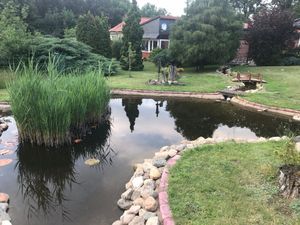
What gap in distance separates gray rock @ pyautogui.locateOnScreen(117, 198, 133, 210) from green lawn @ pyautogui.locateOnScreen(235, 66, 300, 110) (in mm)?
7438

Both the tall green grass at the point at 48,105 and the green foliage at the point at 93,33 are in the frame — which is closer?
the tall green grass at the point at 48,105

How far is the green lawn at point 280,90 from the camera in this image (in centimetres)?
1053

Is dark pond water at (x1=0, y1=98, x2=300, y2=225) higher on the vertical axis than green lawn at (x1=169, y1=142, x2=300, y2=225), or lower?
lower

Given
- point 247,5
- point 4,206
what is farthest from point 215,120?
point 247,5

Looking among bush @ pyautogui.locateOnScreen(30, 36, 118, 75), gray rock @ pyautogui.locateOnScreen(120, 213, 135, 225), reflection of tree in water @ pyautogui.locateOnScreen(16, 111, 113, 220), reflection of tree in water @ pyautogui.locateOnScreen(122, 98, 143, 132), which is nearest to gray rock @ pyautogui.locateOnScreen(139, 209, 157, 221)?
gray rock @ pyautogui.locateOnScreen(120, 213, 135, 225)

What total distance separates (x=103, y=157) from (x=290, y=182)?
3.67 metres

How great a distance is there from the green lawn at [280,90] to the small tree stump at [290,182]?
21.1 ft

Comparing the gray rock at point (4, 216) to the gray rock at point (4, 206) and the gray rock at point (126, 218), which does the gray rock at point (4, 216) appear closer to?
the gray rock at point (4, 206)

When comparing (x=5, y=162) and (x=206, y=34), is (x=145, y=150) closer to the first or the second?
(x=5, y=162)

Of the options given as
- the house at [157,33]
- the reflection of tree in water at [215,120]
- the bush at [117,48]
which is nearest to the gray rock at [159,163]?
the reflection of tree in water at [215,120]

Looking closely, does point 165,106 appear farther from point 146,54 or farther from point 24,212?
point 146,54

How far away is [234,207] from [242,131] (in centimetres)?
479

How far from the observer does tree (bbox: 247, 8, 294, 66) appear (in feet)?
67.7

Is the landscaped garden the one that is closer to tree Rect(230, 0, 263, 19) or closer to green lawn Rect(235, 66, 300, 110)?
green lawn Rect(235, 66, 300, 110)
